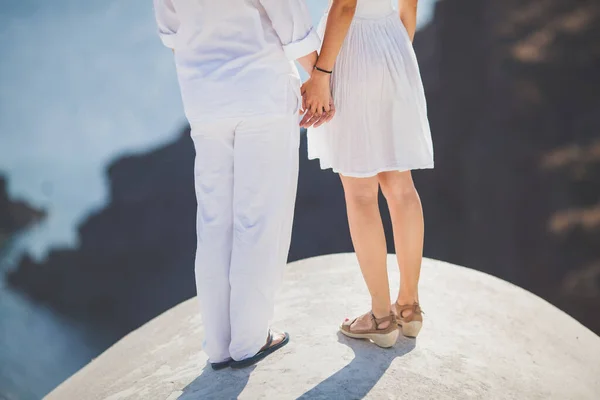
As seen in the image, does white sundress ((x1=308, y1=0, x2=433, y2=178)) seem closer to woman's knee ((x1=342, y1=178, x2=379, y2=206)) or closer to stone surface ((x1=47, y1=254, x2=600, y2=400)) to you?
woman's knee ((x1=342, y1=178, x2=379, y2=206))

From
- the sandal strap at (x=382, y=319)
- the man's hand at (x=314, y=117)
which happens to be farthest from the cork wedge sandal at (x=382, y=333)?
the man's hand at (x=314, y=117)

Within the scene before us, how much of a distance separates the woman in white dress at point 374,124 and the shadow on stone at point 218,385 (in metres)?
0.51

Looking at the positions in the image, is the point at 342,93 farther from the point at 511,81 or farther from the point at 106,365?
the point at 511,81

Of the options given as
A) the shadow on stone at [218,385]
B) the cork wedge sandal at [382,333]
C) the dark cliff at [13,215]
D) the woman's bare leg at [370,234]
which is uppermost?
the woman's bare leg at [370,234]

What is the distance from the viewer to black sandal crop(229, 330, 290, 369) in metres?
1.90

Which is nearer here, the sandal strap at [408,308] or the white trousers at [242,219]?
the white trousers at [242,219]

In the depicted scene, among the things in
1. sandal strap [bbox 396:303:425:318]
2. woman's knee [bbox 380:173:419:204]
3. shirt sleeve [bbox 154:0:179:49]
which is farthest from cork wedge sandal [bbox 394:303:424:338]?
shirt sleeve [bbox 154:0:179:49]

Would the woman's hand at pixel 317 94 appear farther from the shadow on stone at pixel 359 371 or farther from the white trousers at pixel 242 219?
the shadow on stone at pixel 359 371

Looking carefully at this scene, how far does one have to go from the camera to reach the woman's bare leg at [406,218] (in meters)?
2.02

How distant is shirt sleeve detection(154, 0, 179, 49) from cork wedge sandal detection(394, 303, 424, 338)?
1.21 metres

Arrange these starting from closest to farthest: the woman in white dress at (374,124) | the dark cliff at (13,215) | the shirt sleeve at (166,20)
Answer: the shirt sleeve at (166,20)
the woman in white dress at (374,124)
the dark cliff at (13,215)

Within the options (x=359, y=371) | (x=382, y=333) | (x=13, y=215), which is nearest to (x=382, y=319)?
(x=382, y=333)

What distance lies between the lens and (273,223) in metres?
1.86

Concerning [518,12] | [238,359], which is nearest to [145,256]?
[518,12]
